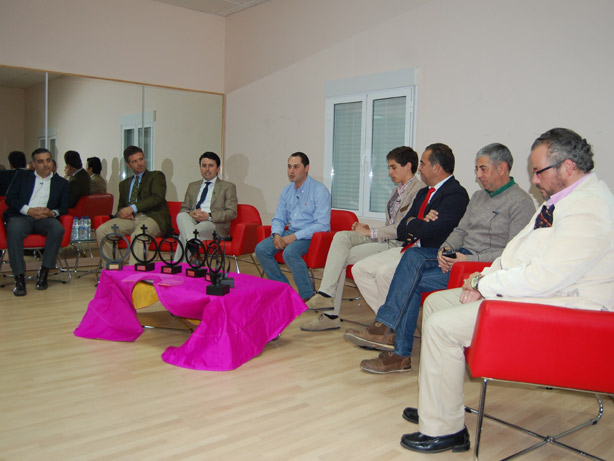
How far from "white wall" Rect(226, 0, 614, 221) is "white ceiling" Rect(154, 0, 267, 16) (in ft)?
0.41

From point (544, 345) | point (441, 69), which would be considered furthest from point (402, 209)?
point (544, 345)

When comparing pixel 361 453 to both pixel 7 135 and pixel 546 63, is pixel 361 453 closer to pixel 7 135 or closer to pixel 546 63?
pixel 546 63

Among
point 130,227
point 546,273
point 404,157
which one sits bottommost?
point 130,227

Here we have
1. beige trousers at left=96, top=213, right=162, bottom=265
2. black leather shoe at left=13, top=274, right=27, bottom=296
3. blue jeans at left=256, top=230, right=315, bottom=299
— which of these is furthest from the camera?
beige trousers at left=96, top=213, right=162, bottom=265

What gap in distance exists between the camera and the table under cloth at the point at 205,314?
11.4ft

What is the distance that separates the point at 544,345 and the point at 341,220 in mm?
3314

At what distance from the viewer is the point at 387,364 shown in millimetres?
3477

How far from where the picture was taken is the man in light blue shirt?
4840 millimetres

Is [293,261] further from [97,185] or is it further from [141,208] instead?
[97,185]

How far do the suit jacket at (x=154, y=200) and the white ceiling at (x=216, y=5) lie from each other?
2744 mm

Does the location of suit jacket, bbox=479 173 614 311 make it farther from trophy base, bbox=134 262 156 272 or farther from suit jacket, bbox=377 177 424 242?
trophy base, bbox=134 262 156 272

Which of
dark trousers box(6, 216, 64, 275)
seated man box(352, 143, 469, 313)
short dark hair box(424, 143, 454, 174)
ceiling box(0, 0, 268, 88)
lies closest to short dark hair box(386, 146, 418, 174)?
seated man box(352, 143, 469, 313)

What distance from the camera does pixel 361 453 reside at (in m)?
2.44

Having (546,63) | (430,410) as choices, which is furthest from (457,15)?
(430,410)
